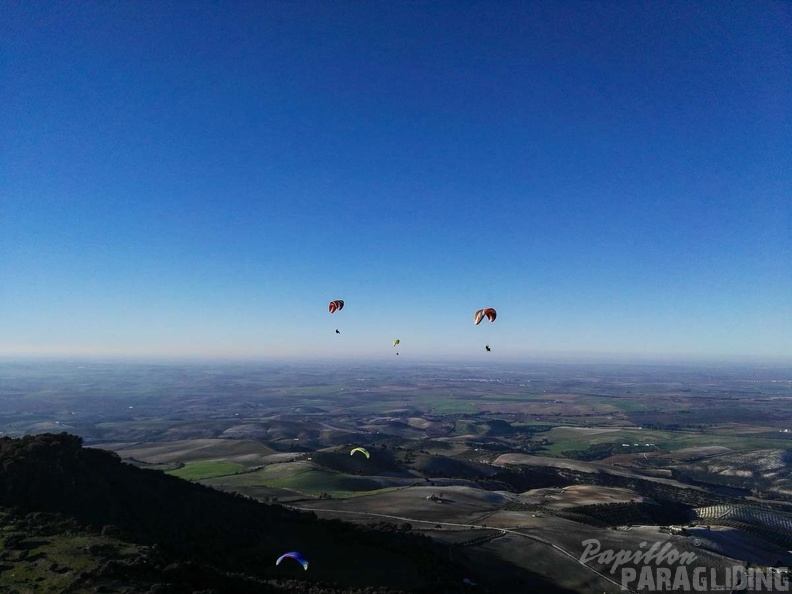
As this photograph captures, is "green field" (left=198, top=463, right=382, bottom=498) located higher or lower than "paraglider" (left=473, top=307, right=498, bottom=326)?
lower

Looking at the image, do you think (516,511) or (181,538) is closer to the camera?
(181,538)

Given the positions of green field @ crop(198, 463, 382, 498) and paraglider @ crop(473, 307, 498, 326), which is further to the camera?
green field @ crop(198, 463, 382, 498)

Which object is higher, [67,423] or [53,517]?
[53,517]

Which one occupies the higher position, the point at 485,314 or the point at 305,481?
the point at 485,314

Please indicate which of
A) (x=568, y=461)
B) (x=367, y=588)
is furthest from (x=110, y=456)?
(x=568, y=461)

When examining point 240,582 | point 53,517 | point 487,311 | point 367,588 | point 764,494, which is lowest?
point 764,494

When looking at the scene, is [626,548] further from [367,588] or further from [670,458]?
[670,458]

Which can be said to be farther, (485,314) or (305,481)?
(305,481)

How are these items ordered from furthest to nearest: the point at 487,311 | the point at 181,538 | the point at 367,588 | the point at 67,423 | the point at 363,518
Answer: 1. the point at 67,423
2. the point at 363,518
3. the point at 487,311
4. the point at 181,538
5. the point at 367,588

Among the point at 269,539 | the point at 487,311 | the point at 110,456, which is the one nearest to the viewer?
the point at 269,539

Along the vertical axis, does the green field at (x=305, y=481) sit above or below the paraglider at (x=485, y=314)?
below

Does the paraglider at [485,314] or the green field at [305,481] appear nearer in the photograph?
the paraglider at [485,314]
